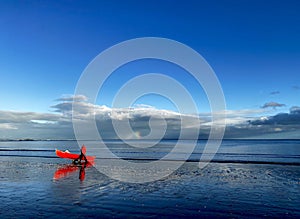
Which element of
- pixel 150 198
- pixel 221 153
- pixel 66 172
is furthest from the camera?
pixel 221 153

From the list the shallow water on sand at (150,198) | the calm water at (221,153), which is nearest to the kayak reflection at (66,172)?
the shallow water on sand at (150,198)

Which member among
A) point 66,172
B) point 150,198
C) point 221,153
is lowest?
point 150,198

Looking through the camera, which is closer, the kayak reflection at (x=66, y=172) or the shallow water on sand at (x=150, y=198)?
the shallow water on sand at (x=150, y=198)

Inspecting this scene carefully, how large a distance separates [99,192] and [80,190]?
1415 millimetres

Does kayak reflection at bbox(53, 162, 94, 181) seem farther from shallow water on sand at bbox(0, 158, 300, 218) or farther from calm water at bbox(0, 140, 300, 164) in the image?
calm water at bbox(0, 140, 300, 164)

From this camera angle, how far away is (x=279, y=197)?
15539 mm

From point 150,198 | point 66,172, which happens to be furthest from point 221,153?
point 150,198

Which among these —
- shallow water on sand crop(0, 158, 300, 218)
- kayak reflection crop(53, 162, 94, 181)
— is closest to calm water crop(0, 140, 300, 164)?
kayak reflection crop(53, 162, 94, 181)

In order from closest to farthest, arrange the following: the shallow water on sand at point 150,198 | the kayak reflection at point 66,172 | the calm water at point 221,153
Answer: the shallow water on sand at point 150,198 → the kayak reflection at point 66,172 → the calm water at point 221,153

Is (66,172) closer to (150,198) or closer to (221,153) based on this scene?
(150,198)

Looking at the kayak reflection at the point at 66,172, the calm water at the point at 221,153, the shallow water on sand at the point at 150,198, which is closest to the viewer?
the shallow water on sand at the point at 150,198

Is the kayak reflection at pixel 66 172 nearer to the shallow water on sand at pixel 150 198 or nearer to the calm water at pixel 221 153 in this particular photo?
the shallow water on sand at pixel 150 198

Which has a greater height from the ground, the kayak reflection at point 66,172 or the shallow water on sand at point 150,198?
the kayak reflection at point 66,172

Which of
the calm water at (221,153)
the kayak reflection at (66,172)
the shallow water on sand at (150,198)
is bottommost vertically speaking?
the shallow water on sand at (150,198)
